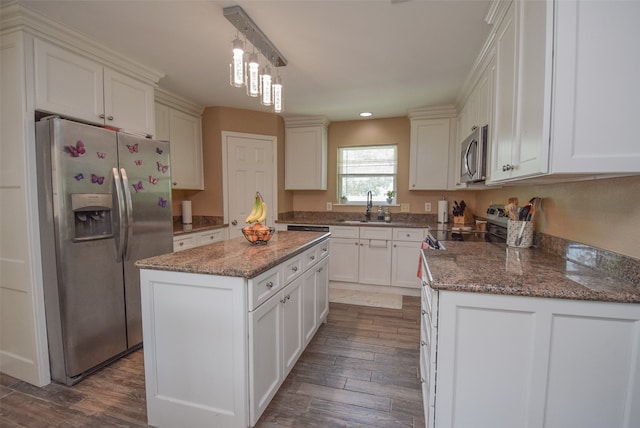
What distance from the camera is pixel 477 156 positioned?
2168mm

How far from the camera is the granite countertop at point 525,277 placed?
41.4 inches

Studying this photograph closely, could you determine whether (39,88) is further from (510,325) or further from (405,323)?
(405,323)

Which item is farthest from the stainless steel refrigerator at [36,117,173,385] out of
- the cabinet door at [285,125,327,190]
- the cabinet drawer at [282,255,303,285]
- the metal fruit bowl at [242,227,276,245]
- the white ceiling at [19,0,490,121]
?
the cabinet door at [285,125,327,190]

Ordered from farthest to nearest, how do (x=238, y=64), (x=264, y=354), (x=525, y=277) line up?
1. (x=238, y=64)
2. (x=264, y=354)
3. (x=525, y=277)

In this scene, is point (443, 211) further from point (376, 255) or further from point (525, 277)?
point (525, 277)

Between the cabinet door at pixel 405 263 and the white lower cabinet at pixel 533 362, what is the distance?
2.37m

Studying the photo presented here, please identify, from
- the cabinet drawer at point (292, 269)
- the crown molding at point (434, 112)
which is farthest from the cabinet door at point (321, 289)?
the crown molding at point (434, 112)

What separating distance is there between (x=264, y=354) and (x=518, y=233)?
183 cm

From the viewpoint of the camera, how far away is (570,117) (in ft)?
3.48

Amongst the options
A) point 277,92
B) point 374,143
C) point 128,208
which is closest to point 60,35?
point 128,208

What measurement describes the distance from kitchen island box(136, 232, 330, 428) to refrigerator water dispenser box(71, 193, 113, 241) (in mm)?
785

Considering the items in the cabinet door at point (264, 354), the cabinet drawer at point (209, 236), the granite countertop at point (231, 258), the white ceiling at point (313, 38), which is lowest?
the cabinet door at point (264, 354)

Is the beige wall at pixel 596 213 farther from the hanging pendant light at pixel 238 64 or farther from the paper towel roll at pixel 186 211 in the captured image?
the paper towel roll at pixel 186 211

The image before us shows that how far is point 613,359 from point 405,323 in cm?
188
